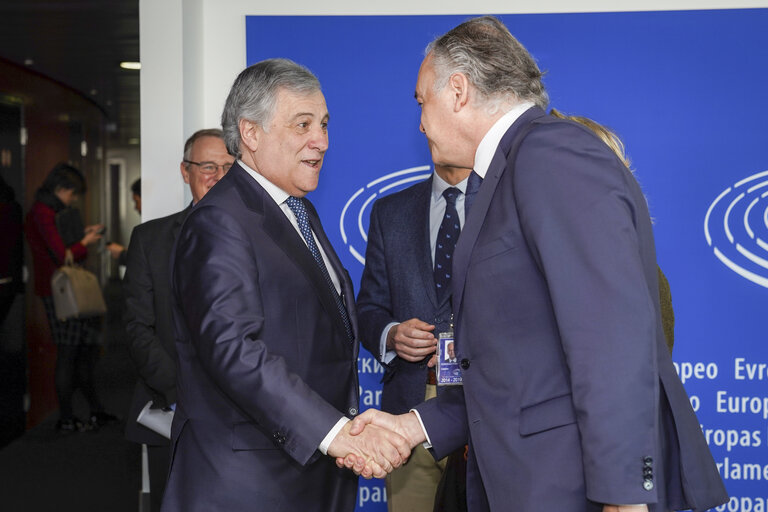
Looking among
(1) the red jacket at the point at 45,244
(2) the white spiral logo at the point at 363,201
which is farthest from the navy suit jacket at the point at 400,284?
(1) the red jacket at the point at 45,244

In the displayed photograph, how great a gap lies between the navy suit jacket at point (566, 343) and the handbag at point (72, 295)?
15.9ft

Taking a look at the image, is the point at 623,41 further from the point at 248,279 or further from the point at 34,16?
the point at 34,16

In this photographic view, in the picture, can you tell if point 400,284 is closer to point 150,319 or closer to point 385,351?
point 385,351

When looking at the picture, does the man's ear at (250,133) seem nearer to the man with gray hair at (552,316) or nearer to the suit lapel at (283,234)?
the suit lapel at (283,234)

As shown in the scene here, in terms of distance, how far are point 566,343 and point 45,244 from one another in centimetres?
594

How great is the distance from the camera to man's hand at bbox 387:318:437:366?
2.82 metres

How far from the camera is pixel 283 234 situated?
2.22 m

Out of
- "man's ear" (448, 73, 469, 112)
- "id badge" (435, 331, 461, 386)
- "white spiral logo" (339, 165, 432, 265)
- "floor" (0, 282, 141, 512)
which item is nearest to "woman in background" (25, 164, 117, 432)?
"floor" (0, 282, 141, 512)

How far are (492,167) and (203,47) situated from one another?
2678 millimetres

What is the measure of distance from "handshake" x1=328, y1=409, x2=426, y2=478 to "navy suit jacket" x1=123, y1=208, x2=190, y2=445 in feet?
4.12

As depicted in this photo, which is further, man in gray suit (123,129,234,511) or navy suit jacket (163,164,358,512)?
man in gray suit (123,129,234,511)

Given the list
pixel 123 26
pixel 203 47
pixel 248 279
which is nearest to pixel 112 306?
pixel 123 26

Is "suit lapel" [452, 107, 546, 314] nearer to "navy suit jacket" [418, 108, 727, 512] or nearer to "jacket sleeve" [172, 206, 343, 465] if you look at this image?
"navy suit jacket" [418, 108, 727, 512]

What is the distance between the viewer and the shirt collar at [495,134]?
192 cm
